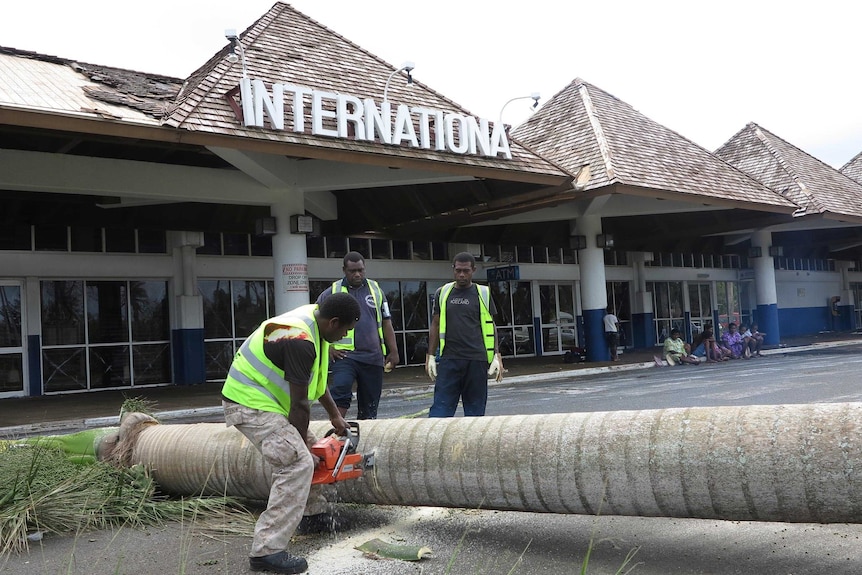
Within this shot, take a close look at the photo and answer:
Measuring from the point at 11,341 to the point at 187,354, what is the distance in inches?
135

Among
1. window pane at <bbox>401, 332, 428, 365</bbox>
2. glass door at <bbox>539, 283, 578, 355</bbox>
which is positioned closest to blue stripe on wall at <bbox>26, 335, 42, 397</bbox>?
window pane at <bbox>401, 332, 428, 365</bbox>

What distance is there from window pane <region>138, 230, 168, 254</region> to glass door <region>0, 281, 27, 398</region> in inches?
101

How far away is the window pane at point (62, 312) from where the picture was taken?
1596 cm

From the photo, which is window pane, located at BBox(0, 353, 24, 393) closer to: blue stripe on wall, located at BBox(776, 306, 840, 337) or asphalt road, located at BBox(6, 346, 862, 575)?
asphalt road, located at BBox(6, 346, 862, 575)

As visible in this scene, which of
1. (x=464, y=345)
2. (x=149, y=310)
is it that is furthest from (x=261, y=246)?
(x=464, y=345)

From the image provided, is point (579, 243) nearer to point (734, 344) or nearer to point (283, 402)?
point (734, 344)

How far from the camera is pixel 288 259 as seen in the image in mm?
15430

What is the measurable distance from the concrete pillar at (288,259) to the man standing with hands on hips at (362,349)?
27.8ft

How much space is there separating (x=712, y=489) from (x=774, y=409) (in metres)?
0.50

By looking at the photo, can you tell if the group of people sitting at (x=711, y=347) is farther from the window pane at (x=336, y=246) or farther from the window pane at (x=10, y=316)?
the window pane at (x=10, y=316)

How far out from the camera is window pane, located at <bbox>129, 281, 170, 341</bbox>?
17203 mm

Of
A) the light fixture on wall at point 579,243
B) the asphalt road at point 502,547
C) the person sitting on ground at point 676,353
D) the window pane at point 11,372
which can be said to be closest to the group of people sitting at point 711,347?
the person sitting on ground at point 676,353

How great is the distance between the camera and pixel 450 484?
4.69 meters

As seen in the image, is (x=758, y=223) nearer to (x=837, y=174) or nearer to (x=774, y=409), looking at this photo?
(x=837, y=174)
